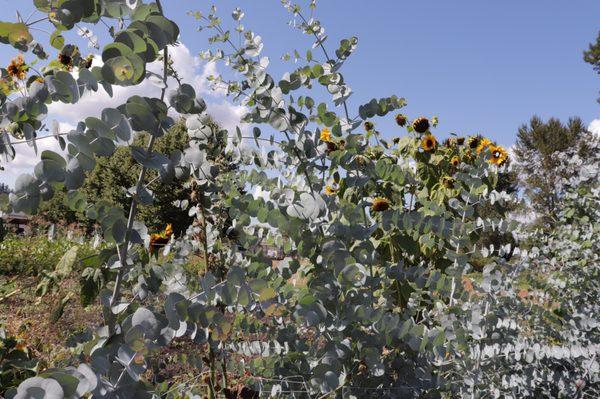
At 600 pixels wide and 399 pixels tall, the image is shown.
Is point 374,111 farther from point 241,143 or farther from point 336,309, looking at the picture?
point 336,309

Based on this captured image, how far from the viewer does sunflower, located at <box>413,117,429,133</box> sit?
359cm

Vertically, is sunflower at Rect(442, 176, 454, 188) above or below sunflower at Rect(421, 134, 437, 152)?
below

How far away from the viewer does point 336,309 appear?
4.55ft

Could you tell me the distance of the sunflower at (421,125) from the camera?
3.59 meters

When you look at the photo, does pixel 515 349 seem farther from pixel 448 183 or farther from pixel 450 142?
pixel 450 142

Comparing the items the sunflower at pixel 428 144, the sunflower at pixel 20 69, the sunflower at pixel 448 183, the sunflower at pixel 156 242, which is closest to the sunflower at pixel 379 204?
the sunflower at pixel 156 242

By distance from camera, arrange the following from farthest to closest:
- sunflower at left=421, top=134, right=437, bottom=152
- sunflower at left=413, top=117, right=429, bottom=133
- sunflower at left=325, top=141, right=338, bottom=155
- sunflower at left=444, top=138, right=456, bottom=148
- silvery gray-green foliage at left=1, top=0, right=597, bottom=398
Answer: sunflower at left=444, top=138, right=456, bottom=148
sunflower at left=413, top=117, right=429, bottom=133
sunflower at left=421, top=134, right=437, bottom=152
sunflower at left=325, top=141, right=338, bottom=155
silvery gray-green foliage at left=1, top=0, right=597, bottom=398

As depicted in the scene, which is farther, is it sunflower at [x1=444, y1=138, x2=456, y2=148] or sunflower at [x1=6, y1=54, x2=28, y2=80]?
sunflower at [x1=444, y1=138, x2=456, y2=148]

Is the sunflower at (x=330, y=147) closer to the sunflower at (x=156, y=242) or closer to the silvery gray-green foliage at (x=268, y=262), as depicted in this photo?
the silvery gray-green foliage at (x=268, y=262)

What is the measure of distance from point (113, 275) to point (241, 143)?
567 millimetres

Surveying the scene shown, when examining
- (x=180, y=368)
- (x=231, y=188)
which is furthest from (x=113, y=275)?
(x=180, y=368)

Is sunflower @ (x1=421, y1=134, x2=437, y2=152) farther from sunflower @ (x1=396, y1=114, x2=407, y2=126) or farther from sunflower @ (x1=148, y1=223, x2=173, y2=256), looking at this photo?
sunflower @ (x1=148, y1=223, x2=173, y2=256)

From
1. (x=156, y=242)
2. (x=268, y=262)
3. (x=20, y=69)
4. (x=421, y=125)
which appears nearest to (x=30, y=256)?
(x=20, y=69)

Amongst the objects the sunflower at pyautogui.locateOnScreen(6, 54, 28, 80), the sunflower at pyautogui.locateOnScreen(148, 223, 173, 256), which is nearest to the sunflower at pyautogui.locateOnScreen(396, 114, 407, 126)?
the sunflower at pyautogui.locateOnScreen(148, 223, 173, 256)
